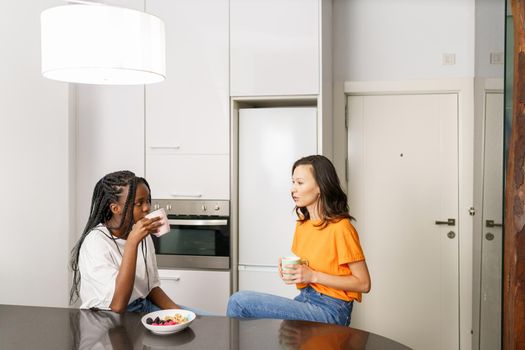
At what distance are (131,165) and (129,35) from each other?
75.2 inches

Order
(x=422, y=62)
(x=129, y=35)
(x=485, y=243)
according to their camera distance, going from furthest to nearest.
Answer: (x=422, y=62) → (x=485, y=243) → (x=129, y=35)

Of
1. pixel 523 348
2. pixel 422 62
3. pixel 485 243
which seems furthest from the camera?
pixel 422 62

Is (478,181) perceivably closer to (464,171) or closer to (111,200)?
(464,171)

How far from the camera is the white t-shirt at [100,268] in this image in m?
1.89

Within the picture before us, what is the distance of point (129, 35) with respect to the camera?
1.55 m

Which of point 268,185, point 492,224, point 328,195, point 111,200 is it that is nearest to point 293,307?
point 328,195

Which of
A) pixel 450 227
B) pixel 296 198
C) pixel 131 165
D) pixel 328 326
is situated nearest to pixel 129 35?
pixel 296 198

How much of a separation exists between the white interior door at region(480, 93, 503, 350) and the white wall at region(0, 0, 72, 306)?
2446mm

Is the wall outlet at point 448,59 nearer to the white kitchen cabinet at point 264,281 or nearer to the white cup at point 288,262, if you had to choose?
the white kitchen cabinet at point 264,281

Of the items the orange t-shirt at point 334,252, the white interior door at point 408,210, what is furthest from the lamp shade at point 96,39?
the white interior door at point 408,210

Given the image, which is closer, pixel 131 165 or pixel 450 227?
pixel 131 165

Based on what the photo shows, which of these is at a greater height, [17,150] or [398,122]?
[398,122]

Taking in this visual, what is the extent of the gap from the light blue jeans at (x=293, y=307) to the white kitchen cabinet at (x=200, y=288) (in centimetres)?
129

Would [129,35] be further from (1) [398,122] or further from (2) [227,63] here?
(1) [398,122]
